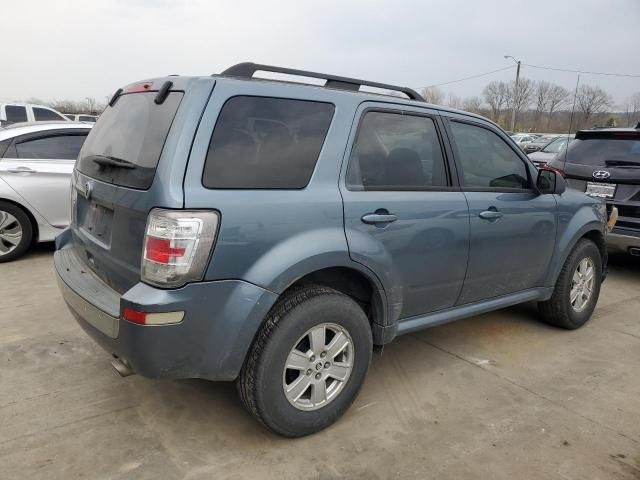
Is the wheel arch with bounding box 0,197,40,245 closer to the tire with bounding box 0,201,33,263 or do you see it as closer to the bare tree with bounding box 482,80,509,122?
the tire with bounding box 0,201,33,263

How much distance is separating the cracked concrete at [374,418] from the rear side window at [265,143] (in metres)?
1.37

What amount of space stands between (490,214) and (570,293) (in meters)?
1.44

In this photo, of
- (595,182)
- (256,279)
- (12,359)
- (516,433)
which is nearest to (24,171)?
(12,359)

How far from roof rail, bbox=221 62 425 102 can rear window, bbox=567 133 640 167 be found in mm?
3689

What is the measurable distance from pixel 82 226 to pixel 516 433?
2.75 m

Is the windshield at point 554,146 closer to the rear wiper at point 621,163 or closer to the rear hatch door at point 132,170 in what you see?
the rear wiper at point 621,163

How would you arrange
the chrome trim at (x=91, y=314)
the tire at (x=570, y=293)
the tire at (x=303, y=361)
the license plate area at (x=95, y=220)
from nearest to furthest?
the chrome trim at (x=91, y=314), the tire at (x=303, y=361), the license plate area at (x=95, y=220), the tire at (x=570, y=293)

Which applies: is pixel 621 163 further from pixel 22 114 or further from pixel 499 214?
pixel 22 114

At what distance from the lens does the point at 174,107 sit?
244cm

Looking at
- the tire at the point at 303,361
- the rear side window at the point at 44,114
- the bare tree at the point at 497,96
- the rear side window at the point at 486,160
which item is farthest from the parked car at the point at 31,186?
the bare tree at the point at 497,96

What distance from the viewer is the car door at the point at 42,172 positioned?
230 inches

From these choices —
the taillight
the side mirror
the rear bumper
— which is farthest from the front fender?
the taillight

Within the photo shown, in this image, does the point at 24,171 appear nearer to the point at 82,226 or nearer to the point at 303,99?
the point at 82,226

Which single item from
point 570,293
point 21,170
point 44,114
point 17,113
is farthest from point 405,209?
point 17,113
